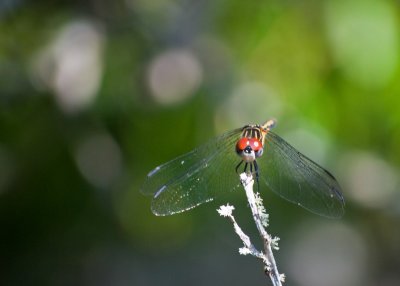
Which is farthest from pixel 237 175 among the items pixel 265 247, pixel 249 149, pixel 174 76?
pixel 174 76

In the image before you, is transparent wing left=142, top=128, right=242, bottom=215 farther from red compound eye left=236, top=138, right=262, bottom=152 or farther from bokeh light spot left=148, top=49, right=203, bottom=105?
bokeh light spot left=148, top=49, right=203, bottom=105

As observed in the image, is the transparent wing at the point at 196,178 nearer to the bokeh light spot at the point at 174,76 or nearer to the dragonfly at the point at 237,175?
the dragonfly at the point at 237,175

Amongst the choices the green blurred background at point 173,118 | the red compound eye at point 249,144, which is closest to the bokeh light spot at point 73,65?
the green blurred background at point 173,118

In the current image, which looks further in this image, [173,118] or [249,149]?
[173,118]

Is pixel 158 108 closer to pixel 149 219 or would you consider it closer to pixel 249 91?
pixel 249 91

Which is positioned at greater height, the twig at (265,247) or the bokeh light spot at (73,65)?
the twig at (265,247)

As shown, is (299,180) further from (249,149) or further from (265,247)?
(265,247)

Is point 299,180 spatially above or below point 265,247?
below
